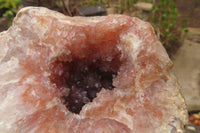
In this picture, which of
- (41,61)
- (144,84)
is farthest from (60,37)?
(144,84)

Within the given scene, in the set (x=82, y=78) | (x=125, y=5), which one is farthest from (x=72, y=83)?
(x=125, y=5)

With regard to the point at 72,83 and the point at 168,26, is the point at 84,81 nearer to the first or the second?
the point at 72,83

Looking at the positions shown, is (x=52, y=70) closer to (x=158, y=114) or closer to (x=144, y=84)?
(x=144, y=84)

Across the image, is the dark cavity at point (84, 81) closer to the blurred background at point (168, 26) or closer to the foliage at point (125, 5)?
the blurred background at point (168, 26)

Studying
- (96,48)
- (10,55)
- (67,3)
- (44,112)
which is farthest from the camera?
(67,3)

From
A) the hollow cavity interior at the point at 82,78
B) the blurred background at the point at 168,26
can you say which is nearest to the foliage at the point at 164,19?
the blurred background at the point at 168,26

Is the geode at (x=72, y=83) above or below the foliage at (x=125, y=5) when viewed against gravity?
above

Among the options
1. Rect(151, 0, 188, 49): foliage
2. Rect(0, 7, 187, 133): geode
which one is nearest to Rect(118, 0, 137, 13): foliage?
Rect(151, 0, 188, 49): foliage

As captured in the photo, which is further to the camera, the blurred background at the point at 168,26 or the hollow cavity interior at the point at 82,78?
the blurred background at the point at 168,26
